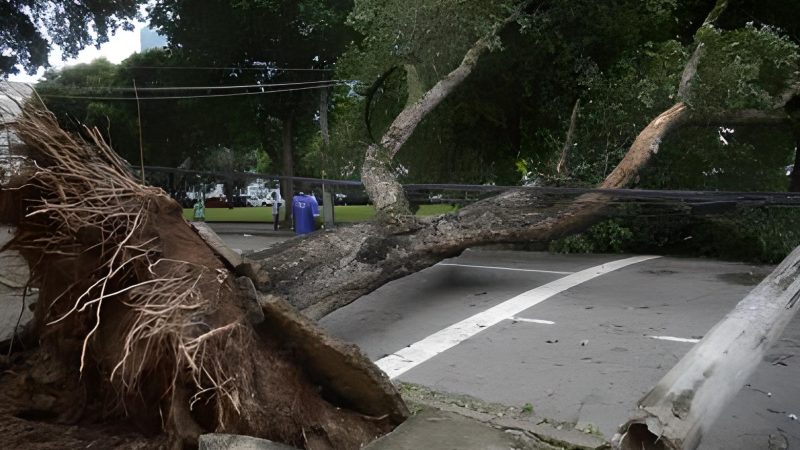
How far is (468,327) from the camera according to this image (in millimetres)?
7289

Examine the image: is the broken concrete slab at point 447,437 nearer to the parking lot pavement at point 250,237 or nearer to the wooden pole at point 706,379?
the wooden pole at point 706,379

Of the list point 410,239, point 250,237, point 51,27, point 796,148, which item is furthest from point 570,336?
point 51,27

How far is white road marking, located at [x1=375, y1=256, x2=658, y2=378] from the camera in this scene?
6.21 m

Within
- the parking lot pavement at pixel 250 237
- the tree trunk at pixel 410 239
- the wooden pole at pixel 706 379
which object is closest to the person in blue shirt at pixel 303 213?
the parking lot pavement at pixel 250 237

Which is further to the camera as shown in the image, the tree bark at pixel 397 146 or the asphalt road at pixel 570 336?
the tree bark at pixel 397 146

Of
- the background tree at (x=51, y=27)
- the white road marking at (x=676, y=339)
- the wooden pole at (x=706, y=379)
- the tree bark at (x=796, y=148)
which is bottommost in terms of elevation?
the white road marking at (x=676, y=339)

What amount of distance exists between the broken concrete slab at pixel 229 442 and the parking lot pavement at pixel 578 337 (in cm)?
240

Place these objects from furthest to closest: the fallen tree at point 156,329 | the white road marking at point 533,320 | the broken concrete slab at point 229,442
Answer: the white road marking at point 533,320
the fallen tree at point 156,329
the broken concrete slab at point 229,442

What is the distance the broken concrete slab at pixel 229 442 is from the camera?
9.62ft

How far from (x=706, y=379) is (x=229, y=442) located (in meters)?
2.16

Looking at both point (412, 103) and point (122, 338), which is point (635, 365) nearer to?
point (122, 338)

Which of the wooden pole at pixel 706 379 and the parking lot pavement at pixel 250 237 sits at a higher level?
the wooden pole at pixel 706 379

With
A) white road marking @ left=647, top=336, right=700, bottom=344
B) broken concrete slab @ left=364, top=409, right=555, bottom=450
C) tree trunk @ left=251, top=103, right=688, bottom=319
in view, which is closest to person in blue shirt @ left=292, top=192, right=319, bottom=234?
tree trunk @ left=251, top=103, right=688, bottom=319

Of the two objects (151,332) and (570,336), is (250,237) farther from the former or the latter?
(151,332)
